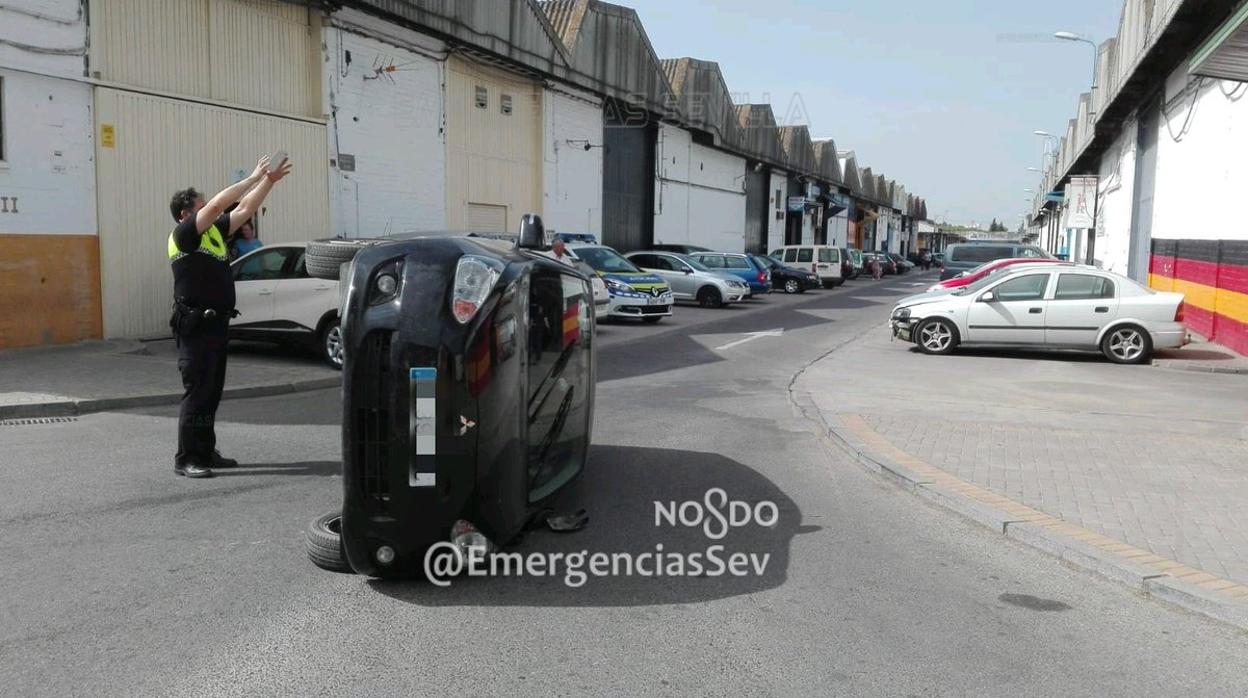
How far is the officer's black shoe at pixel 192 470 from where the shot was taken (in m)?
6.87

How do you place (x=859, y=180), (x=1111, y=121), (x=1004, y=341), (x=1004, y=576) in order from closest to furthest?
1. (x=1004, y=576)
2. (x=1004, y=341)
3. (x=1111, y=121)
4. (x=859, y=180)

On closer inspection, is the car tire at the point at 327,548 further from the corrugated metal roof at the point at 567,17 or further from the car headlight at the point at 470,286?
the corrugated metal roof at the point at 567,17

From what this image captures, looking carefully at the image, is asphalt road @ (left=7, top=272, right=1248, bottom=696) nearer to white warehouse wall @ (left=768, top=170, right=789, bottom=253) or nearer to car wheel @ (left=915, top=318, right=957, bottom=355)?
car wheel @ (left=915, top=318, right=957, bottom=355)

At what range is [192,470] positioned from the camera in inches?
271

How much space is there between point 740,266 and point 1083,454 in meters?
24.7

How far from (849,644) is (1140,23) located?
23373 millimetres

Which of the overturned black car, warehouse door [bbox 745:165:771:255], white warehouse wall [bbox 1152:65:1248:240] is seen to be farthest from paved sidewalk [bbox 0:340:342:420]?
warehouse door [bbox 745:165:771:255]

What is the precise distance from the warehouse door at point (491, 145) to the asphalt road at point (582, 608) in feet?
55.8

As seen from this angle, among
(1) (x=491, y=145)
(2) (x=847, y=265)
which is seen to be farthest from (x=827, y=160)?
(1) (x=491, y=145)

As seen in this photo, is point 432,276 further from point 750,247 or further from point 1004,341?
point 750,247

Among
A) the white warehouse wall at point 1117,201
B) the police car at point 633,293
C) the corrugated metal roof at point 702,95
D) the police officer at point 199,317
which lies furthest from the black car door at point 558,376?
the corrugated metal roof at point 702,95

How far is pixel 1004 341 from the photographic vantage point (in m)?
15.8

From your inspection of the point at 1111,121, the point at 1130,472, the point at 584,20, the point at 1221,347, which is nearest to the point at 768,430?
the point at 1130,472

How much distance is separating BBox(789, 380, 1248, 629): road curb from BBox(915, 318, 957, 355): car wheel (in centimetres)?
856
